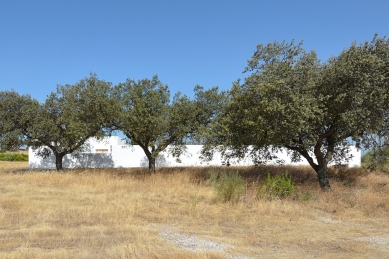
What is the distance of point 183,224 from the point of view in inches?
350

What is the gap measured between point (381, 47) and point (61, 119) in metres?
21.2

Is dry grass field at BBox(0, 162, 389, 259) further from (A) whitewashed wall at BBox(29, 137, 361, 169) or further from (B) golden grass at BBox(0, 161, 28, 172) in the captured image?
(B) golden grass at BBox(0, 161, 28, 172)

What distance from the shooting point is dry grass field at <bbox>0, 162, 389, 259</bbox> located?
6.40m

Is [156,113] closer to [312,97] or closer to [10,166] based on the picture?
[312,97]

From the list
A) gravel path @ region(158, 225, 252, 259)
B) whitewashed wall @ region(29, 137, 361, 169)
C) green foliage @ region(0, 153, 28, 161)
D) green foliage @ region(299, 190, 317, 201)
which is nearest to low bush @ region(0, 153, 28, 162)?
green foliage @ region(0, 153, 28, 161)

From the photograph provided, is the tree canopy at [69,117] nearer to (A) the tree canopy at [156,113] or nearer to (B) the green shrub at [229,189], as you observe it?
(A) the tree canopy at [156,113]

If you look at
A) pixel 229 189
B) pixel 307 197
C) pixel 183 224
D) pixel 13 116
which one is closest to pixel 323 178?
pixel 307 197

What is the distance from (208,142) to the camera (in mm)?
18141

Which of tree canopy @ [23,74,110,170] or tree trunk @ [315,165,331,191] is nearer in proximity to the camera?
tree trunk @ [315,165,331,191]

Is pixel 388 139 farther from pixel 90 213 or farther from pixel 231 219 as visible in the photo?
pixel 90 213

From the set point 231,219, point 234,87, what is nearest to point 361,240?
point 231,219

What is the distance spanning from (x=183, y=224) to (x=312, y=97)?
26.6 feet

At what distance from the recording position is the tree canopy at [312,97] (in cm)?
1330

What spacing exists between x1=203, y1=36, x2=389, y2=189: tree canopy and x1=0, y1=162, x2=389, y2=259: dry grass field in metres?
2.75
